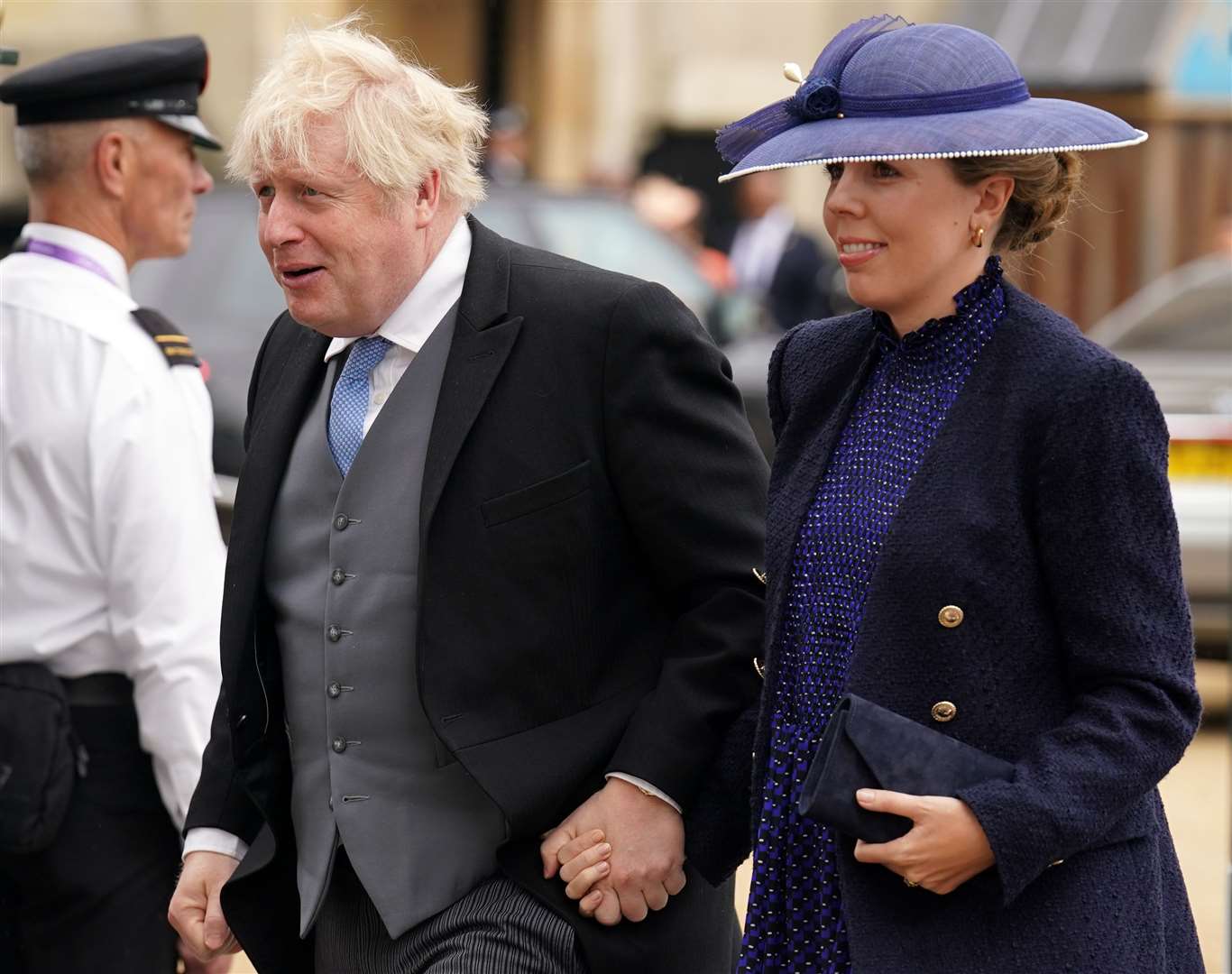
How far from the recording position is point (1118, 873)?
8.20 ft

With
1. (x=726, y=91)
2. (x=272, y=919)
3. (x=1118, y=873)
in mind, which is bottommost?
(x=726, y=91)

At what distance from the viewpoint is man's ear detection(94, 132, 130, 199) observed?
3.92 m

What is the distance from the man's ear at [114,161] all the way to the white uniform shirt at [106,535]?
0.35 m

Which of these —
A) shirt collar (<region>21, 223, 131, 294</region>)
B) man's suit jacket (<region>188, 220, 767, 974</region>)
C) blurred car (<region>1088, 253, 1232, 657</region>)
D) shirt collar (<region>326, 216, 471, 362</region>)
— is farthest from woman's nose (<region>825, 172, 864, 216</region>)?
blurred car (<region>1088, 253, 1232, 657</region>)

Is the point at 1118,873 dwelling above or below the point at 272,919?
above

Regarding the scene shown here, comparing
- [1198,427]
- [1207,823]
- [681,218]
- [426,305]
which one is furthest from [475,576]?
[681,218]

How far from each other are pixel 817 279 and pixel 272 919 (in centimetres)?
1095

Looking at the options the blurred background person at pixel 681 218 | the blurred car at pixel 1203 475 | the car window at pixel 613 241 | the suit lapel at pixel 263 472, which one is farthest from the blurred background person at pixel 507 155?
the suit lapel at pixel 263 472

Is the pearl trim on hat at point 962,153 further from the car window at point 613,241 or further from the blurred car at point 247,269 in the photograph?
the car window at point 613,241

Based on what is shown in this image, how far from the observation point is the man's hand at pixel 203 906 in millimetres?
3205

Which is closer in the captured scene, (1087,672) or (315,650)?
(1087,672)

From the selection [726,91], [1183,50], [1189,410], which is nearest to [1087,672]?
[1189,410]

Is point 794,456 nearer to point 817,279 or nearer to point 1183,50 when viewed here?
point 817,279

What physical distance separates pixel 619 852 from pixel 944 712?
2.04 ft
